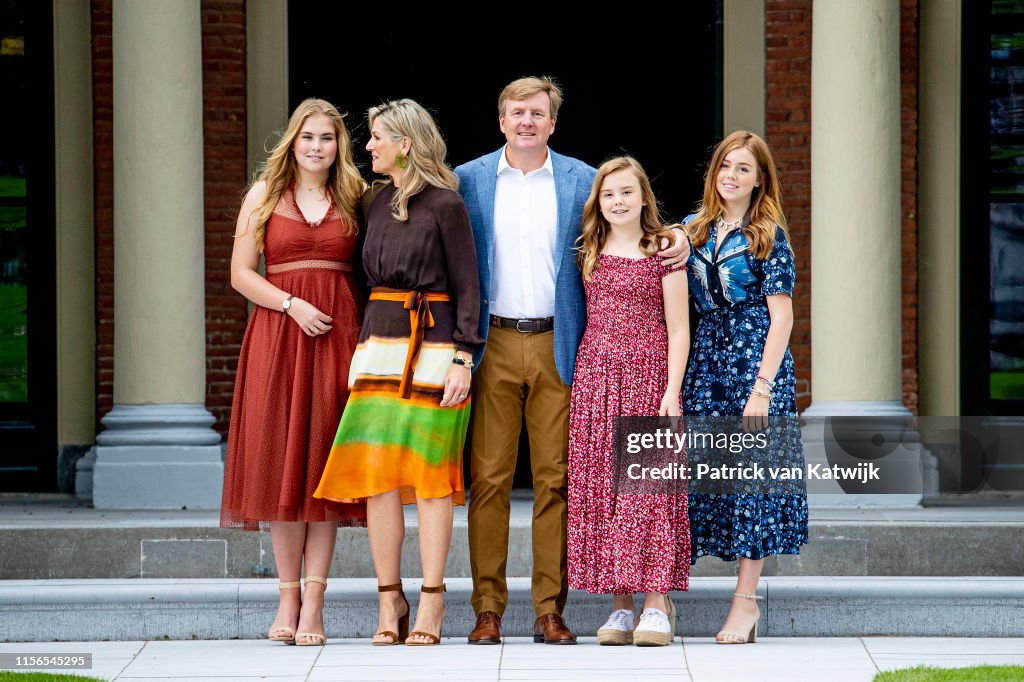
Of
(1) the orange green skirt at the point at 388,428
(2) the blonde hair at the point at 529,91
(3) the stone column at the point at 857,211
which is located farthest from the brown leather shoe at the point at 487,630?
(3) the stone column at the point at 857,211

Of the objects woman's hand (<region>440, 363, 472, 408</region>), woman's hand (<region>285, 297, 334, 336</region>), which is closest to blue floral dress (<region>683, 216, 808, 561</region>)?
woman's hand (<region>440, 363, 472, 408</region>)

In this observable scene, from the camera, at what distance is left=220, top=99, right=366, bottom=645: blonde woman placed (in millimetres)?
5910

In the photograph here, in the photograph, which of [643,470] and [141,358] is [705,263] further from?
[141,358]

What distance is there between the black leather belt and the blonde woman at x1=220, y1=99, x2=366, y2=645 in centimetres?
59

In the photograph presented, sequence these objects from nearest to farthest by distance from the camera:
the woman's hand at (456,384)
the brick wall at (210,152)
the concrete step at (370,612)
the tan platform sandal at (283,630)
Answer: the woman's hand at (456,384), the tan platform sandal at (283,630), the concrete step at (370,612), the brick wall at (210,152)

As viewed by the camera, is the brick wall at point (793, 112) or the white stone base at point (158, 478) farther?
the brick wall at point (793, 112)

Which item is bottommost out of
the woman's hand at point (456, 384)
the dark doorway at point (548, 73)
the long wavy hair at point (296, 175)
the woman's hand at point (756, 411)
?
the woman's hand at point (756, 411)

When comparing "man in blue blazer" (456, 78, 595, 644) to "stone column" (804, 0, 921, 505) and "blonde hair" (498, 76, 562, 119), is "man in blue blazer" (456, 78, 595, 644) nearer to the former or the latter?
"blonde hair" (498, 76, 562, 119)

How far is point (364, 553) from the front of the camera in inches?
287

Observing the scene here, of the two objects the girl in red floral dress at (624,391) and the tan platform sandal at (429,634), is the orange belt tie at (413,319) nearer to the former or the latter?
the girl in red floral dress at (624,391)

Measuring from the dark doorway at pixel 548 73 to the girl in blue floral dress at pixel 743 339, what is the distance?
3714mm

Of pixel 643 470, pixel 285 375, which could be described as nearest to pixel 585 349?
pixel 643 470

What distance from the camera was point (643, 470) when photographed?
230 inches

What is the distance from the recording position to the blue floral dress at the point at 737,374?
5910mm
